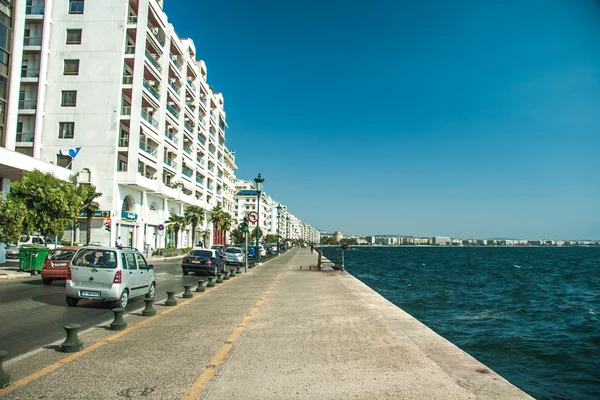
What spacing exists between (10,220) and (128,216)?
22324 mm

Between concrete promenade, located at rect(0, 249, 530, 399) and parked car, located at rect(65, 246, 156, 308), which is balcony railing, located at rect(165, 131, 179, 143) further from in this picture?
concrete promenade, located at rect(0, 249, 530, 399)

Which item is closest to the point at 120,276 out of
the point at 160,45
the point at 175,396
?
the point at 175,396

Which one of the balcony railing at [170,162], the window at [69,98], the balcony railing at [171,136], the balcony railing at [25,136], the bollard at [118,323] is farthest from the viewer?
the balcony railing at [171,136]

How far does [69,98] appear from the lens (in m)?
41.7

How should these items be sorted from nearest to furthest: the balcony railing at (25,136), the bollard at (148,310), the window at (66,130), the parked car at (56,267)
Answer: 1. the bollard at (148,310)
2. the parked car at (56,267)
3. the balcony railing at (25,136)
4. the window at (66,130)

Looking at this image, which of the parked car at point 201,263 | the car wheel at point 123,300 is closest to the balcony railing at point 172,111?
the parked car at point 201,263

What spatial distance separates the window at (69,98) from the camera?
137ft

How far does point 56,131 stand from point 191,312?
3744 cm

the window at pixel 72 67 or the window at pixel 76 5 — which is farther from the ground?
the window at pixel 76 5

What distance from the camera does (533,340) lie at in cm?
1424

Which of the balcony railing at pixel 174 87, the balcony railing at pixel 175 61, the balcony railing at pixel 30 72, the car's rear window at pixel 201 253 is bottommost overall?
the car's rear window at pixel 201 253

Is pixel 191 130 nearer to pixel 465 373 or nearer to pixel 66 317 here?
pixel 66 317

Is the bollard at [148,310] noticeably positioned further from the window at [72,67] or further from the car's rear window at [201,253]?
the window at [72,67]

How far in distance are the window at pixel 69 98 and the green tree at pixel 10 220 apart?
2350cm
